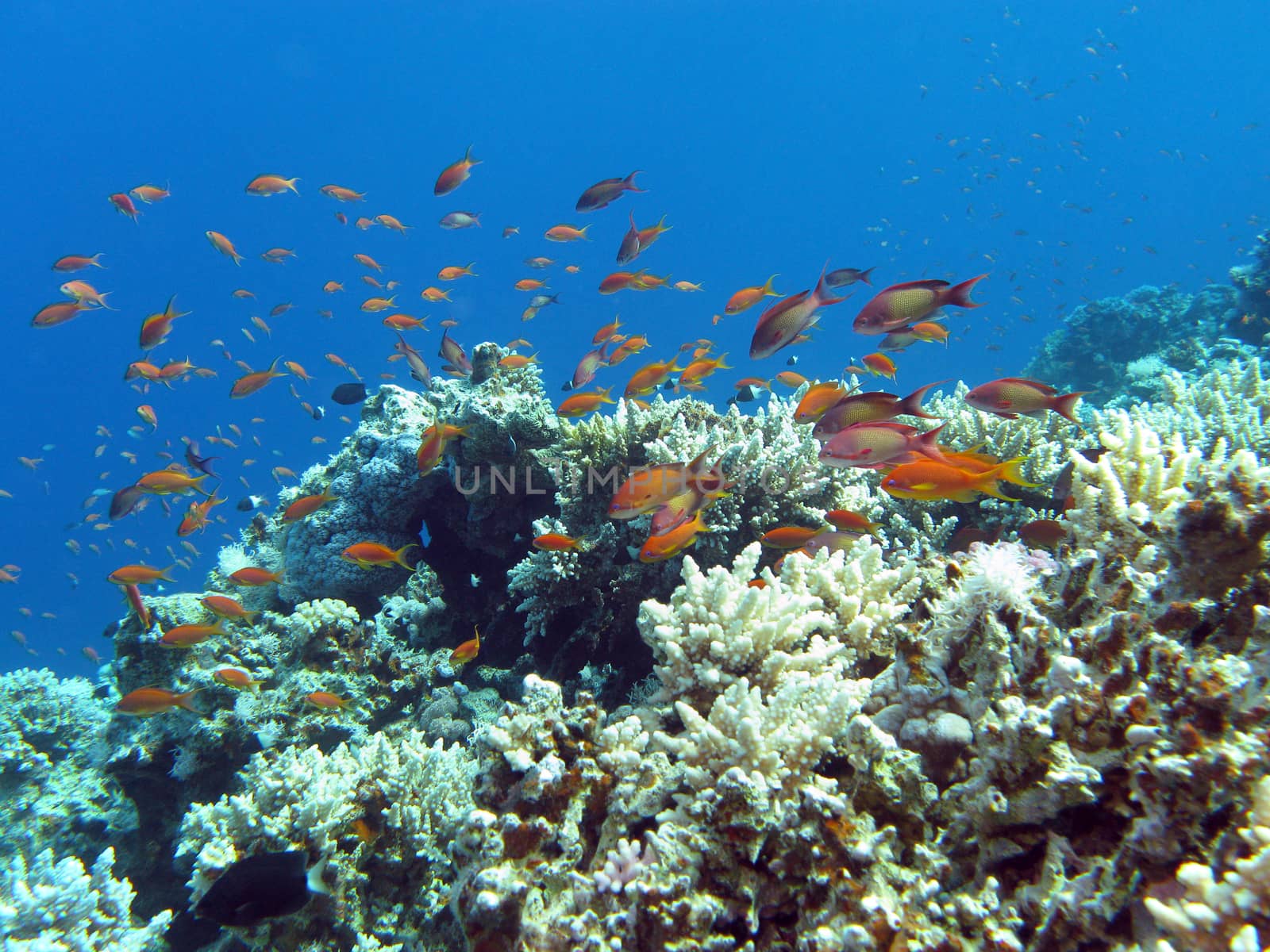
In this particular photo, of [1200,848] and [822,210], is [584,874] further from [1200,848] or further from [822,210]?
[822,210]

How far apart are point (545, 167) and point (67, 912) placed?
12519 centimetres

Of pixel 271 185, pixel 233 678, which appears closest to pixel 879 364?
pixel 233 678

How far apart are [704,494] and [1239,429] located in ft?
13.9

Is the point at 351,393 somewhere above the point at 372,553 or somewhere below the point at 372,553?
above

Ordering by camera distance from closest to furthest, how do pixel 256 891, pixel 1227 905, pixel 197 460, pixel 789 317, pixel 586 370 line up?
pixel 1227 905
pixel 256 891
pixel 789 317
pixel 586 370
pixel 197 460

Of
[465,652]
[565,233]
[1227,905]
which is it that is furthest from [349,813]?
[565,233]

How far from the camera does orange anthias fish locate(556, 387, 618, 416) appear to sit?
16.7 feet

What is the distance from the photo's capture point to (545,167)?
363ft

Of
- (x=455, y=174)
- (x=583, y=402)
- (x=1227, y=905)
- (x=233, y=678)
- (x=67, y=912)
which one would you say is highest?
(x=455, y=174)

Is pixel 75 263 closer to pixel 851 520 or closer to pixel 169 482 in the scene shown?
pixel 169 482

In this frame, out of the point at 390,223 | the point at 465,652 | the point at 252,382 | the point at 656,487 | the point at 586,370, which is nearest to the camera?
the point at 656,487

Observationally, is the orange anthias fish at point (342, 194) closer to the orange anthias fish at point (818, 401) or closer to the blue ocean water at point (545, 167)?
the orange anthias fish at point (818, 401)

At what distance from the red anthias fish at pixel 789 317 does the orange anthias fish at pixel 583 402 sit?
1573mm

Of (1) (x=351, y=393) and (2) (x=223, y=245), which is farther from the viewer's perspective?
(2) (x=223, y=245)
